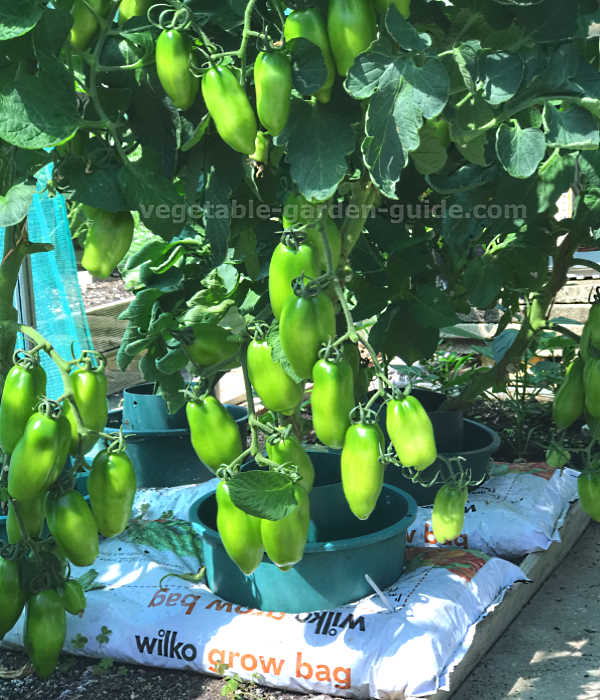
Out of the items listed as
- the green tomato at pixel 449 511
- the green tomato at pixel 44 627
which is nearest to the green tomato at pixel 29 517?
the green tomato at pixel 44 627

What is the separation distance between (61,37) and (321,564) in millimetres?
1099

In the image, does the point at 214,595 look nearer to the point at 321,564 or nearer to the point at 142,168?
the point at 321,564

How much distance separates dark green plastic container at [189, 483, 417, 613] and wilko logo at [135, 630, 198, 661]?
133 millimetres

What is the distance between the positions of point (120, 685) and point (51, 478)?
0.83 metres

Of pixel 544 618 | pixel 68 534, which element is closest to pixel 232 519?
pixel 68 534

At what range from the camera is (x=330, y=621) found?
1.58 metres

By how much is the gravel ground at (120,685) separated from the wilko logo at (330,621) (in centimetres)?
12

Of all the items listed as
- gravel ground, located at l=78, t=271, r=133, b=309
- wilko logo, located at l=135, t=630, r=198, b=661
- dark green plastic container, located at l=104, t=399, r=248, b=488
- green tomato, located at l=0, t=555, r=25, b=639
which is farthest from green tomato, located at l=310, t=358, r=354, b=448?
gravel ground, located at l=78, t=271, r=133, b=309

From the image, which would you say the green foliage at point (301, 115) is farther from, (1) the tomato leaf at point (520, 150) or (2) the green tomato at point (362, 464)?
(2) the green tomato at point (362, 464)

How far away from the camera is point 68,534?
3.09 ft

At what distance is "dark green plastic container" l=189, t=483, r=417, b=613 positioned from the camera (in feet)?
5.21

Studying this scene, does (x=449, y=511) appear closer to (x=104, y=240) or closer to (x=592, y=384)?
(x=592, y=384)

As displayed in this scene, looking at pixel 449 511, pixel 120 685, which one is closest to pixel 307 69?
pixel 449 511

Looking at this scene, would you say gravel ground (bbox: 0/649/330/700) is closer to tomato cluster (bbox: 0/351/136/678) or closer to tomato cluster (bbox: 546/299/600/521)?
tomato cluster (bbox: 0/351/136/678)
